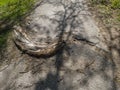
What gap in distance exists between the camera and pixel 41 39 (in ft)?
19.2

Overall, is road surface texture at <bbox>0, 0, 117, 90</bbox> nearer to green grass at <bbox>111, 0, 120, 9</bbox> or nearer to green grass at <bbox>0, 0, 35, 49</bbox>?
green grass at <bbox>0, 0, 35, 49</bbox>

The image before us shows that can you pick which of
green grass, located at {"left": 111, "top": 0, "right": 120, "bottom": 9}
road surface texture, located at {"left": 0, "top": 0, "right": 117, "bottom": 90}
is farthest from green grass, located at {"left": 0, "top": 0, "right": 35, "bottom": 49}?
green grass, located at {"left": 111, "top": 0, "right": 120, "bottom": 9}

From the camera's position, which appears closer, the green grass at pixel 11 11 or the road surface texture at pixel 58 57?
the road surface texture at pixel 58 57

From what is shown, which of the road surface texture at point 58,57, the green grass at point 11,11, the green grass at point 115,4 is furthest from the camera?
the green grass at point 115,4

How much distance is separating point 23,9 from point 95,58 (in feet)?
9.51

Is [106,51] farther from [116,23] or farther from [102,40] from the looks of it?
[116,23]

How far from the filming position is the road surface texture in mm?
4730

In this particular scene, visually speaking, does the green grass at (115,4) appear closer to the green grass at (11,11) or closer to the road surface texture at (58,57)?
the road surface texture at (58,57)

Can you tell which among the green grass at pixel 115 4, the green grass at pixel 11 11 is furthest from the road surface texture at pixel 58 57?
the green grass at pixel 115 4

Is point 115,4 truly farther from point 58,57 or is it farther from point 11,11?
point 11,11

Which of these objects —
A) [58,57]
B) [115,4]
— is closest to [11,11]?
[58,57]

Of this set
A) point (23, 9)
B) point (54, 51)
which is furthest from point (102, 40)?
point (23, 9)

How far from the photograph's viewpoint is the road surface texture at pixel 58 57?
4.73 metres

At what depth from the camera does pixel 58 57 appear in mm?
5277
